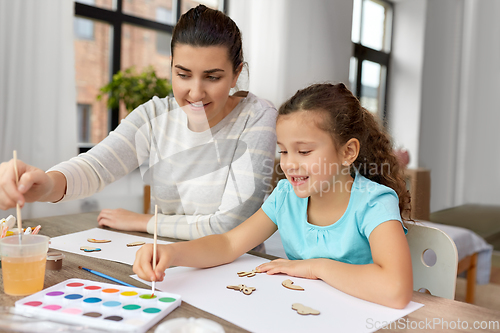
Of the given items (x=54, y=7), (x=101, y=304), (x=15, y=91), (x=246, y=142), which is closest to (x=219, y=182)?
(x=246, y=142)

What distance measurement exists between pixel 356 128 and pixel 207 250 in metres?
0.45

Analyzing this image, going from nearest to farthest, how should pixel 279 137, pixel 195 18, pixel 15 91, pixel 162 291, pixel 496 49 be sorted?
pixel 162 291 < pixel 279 137 < pixel 195 18 < pixel 15 91 < pixel 496 49

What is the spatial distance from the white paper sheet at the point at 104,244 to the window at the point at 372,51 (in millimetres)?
3176

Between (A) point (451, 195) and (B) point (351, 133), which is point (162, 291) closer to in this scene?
(B) point (351, 133)

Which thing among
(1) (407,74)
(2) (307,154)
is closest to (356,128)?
(2) (307,154)

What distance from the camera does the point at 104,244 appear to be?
979 millimetres

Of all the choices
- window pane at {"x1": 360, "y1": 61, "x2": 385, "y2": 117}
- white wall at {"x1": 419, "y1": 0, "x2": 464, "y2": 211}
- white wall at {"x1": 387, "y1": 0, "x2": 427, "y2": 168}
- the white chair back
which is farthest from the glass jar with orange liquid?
window pane at {"x1": 360, "y1": 61, "x2": 385, "y2": 117}

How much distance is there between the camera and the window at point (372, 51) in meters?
3.86

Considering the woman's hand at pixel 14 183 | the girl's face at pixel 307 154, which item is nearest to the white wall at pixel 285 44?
the girl's face at pixel 307 154

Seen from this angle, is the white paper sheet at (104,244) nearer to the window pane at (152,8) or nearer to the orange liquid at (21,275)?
the orange liquid at (21,275)

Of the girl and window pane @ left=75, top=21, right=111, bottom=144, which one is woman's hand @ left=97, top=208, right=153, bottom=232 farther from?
window pane @ left=75, top=21, right=111, bottom=144

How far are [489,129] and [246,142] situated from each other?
8.62ft

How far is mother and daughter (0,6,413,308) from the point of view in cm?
77

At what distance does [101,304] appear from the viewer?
60cm
